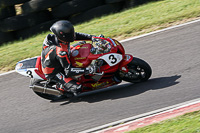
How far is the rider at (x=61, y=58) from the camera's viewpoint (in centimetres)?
614

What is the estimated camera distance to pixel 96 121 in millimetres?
5945

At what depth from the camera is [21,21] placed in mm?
10992

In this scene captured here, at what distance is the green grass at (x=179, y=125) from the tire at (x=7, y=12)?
7392mm

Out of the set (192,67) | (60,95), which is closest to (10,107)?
(60,95)

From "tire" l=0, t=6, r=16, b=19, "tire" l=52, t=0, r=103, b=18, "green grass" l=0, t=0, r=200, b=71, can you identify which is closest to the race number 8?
"green grass" l=0, t=0, r=200, b=71

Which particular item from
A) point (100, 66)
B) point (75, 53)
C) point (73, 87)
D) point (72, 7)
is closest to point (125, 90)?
point (100, 66)

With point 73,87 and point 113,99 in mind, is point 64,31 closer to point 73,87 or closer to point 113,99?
point 73,87

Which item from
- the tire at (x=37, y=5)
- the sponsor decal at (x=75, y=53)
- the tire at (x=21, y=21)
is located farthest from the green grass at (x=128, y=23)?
the sponsor decal at (x=75, y=53)

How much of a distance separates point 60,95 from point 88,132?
177 cm

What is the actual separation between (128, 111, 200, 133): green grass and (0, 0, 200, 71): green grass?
470cm

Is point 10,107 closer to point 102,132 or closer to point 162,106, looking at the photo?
point 102,132

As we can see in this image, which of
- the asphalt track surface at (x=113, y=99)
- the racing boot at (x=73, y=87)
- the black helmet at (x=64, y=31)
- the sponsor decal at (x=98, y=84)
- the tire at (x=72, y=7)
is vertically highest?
the black helmet at (x=64, y=31)

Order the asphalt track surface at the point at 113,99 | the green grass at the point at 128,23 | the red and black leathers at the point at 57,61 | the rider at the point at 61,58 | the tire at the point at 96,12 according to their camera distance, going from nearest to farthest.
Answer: the asphalt track surface at the point at 113,99 < the rider at the point at 61,58 < the red and black leathers at the point at 57,61 < the green grass at the point at 128,23 < the tire at the point at 96,12

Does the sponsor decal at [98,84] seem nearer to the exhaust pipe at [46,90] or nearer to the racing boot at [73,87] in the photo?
the racing boot at [73,87]
